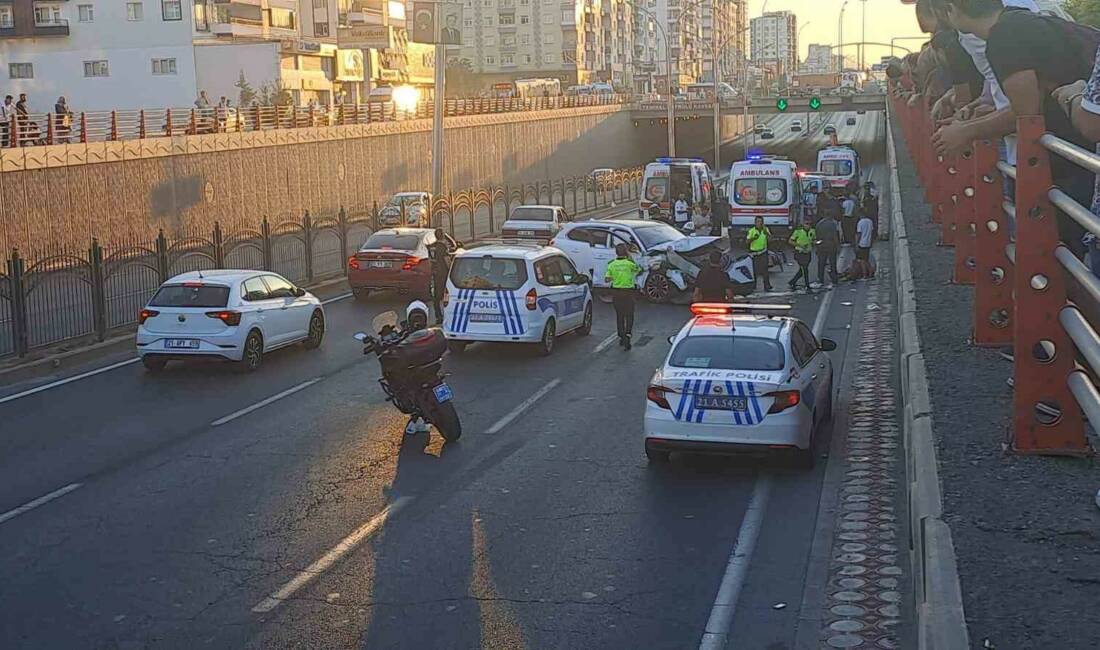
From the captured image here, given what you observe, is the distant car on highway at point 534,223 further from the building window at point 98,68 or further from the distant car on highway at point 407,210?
the building window at point 98,68

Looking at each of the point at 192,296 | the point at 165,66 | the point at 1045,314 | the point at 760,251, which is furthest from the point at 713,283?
the point at 165,66

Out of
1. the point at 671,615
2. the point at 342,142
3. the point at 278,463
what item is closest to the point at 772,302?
the point at 278,463

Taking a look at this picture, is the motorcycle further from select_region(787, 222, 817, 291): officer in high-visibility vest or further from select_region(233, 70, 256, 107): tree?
select_region(233, 70, 256, 107): tree

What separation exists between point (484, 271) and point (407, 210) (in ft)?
82.9

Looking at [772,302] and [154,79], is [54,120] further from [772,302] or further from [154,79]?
[154,79]

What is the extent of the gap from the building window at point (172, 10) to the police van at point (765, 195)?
43675 mm

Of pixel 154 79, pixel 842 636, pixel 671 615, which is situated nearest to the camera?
pixel 842 636

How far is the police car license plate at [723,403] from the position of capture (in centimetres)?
1236

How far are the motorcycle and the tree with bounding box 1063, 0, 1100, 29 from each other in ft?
120

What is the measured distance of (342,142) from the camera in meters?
54.4

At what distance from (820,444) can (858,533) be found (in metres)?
3.65

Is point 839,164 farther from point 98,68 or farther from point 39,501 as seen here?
point 98,68

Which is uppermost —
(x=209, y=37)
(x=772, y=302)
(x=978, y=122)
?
(x=209, y=37)

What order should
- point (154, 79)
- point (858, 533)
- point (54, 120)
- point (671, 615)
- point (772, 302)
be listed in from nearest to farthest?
point (671, 615) < point (858, 533) < point (772, 302) < point (54, 120) < point (154, 79)
